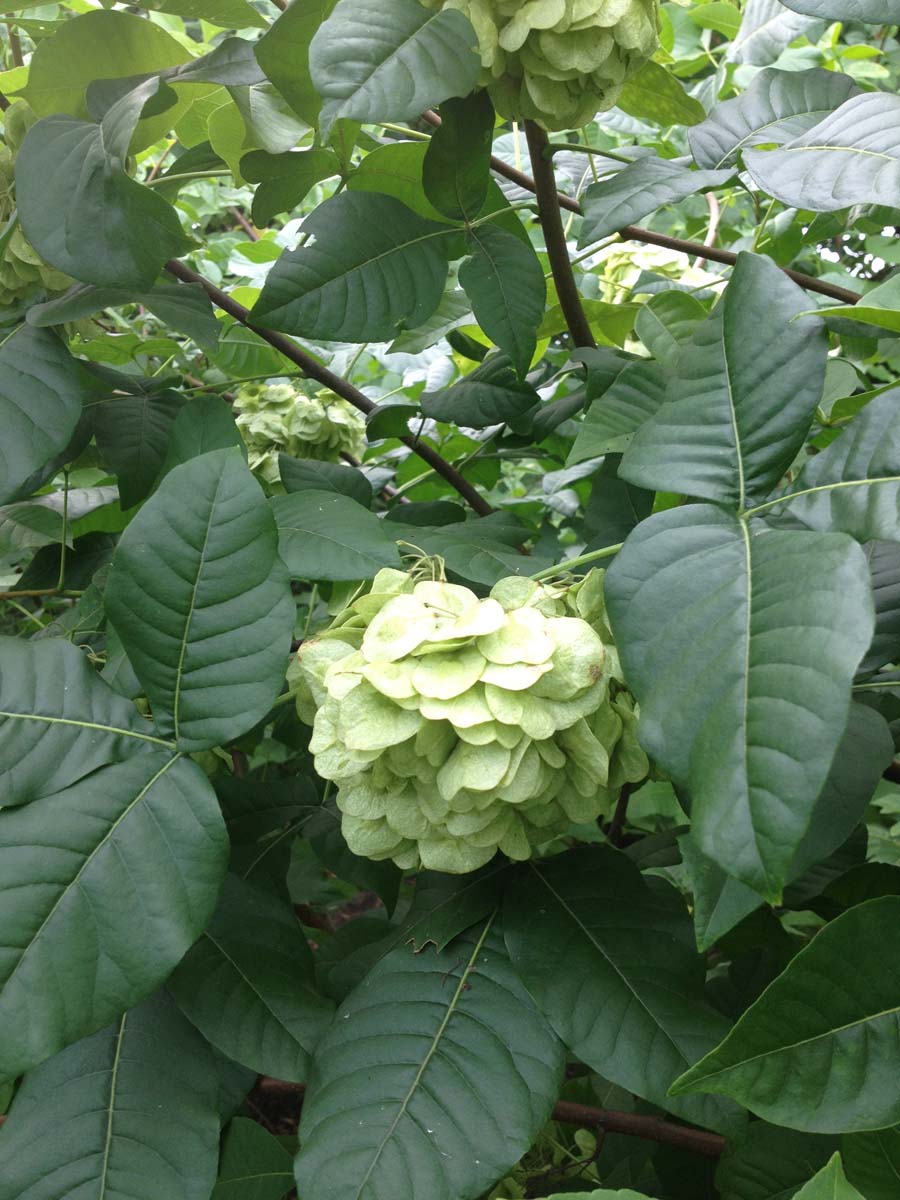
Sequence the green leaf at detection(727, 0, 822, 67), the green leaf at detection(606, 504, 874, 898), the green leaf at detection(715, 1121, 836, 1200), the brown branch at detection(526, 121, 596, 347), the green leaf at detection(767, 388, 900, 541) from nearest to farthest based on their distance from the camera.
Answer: the green leaf at detection(606, 504, 874, 898) < the green leaf at detection(767, 388, 900, 541) < the green leaf at detection(715, 1121, 836, 1200) < the brown branch at detection(526, 121, 596, 347) < the green leaf at detection(727, 0, 822, 67)

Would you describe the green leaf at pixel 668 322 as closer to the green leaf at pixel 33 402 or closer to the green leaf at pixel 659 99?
the green leaf at pixel 659 99

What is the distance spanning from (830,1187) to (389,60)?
83 centimetres

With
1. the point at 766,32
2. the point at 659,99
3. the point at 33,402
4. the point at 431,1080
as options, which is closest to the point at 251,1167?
the point at 431,1080

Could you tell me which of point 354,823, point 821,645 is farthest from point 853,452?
point 354,823

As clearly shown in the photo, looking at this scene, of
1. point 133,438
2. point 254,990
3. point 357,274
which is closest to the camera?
point 254,990

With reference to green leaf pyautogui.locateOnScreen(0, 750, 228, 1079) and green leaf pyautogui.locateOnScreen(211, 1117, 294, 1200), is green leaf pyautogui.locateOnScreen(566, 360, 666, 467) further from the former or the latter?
green leaf pyautogui.locateOnScreen(211, 1117, 294, 1200)

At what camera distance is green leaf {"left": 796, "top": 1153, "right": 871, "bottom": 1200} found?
23.1 inches

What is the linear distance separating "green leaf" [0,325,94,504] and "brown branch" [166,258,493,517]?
0.22m

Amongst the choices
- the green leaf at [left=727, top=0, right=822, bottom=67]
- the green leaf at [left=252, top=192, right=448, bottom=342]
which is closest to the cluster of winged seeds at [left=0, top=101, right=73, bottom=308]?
the green leaf at [left=252, top=192, right=448, bottom=342]

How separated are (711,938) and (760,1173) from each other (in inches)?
16.4

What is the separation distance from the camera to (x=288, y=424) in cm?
160

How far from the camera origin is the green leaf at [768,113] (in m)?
1.02

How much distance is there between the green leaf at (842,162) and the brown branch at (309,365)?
0.56 m

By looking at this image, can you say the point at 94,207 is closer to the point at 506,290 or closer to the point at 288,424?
the point at 506,290
